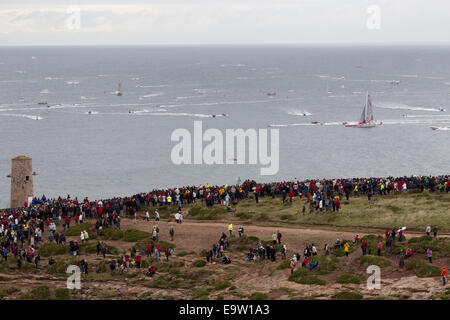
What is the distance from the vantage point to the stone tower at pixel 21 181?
197 feet

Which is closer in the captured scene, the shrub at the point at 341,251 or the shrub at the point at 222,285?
the shrub at the point at 222,285

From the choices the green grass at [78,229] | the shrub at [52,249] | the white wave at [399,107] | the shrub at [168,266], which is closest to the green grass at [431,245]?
the shrub at [168,266]

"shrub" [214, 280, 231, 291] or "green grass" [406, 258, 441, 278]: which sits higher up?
"green grass" [406, 258, 441, 278]

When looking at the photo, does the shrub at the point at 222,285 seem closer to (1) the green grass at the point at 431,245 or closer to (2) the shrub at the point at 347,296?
(2) the shrub at the point at 347,296

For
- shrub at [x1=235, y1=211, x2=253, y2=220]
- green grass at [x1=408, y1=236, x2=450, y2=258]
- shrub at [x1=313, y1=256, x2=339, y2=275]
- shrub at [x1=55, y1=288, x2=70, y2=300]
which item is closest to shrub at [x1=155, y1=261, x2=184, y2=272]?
shrub at [x1=55, y1=288, x2=70, y2=300]

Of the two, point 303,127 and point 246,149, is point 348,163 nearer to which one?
point 246,149

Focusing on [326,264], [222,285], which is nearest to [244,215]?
[326,264]

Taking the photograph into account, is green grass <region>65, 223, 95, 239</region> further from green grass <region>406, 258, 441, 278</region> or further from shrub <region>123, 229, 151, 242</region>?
green grass <region>406, 258, 441, 278</region>

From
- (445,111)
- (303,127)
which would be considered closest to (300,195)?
(303,127)

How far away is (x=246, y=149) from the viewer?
12900cm

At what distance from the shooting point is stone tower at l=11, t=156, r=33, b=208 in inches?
2359

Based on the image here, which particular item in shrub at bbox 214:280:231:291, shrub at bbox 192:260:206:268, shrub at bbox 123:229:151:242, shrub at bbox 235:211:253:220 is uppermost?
shrub at bbox 235:211:253:220

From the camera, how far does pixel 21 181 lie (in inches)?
2378

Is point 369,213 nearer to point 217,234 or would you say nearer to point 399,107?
point 217,234
